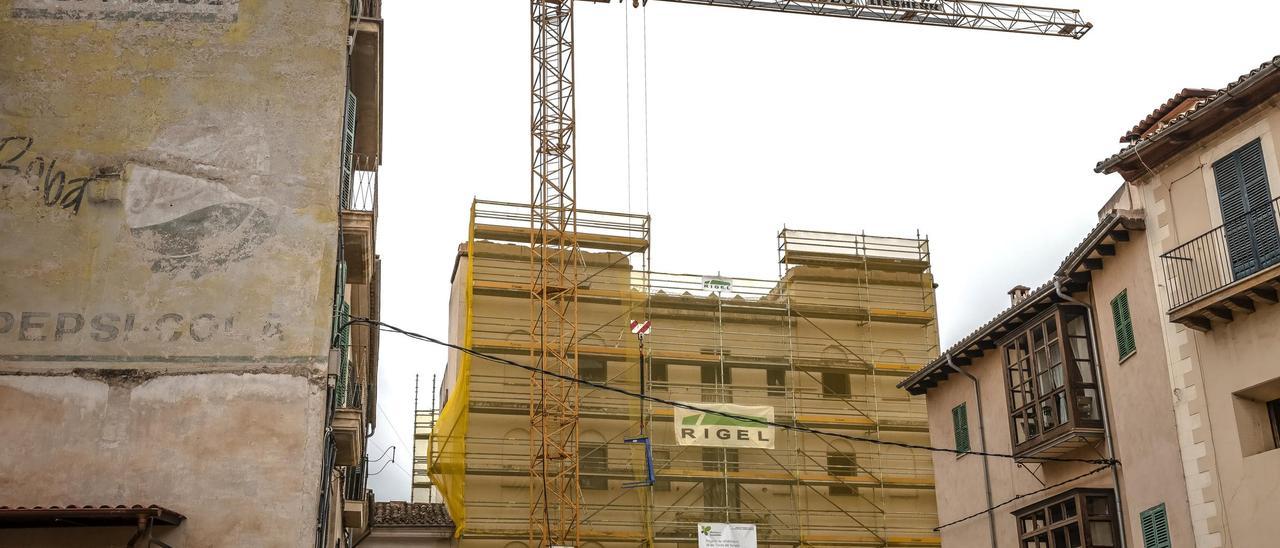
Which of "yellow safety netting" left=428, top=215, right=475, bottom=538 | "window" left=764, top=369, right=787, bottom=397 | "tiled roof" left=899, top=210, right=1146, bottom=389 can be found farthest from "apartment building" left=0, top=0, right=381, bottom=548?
"window" left=764, top=369, right=787, bottom=397

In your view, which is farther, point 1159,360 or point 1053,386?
Result: point 1053,386

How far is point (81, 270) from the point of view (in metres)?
17.1

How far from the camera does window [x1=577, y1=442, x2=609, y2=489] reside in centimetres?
4262

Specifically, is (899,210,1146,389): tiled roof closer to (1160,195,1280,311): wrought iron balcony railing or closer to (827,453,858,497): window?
(1160,195,1280,311): wrought iron balcony railing

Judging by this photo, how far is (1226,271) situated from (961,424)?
31.1 ft

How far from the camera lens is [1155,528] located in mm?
20719

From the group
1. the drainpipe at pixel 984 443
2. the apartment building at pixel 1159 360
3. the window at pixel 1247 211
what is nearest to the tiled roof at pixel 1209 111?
the apartment building at pixel 1159 360

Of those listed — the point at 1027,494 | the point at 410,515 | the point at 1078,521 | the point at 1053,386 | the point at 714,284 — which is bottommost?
the point at 1078,521

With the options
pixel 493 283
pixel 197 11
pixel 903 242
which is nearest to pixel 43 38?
pixel 197 11

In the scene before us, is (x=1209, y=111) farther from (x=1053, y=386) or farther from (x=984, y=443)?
(x=984, y=443)

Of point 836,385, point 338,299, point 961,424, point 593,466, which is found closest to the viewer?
point 338,299

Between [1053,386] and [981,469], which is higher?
[1053,386]

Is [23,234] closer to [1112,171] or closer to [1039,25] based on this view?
[1112,171]

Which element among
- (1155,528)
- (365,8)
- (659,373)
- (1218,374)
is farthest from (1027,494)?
(659,373)
